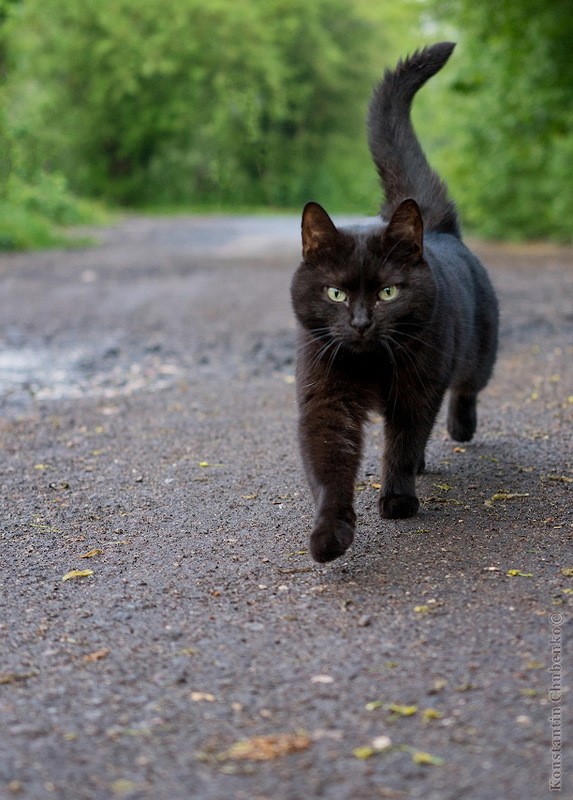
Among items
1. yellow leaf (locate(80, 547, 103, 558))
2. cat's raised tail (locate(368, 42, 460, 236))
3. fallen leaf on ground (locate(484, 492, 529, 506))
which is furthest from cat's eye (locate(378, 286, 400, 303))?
yellow leaf (locate(80, 547, 103, 558))

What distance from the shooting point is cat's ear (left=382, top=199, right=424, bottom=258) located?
12.2ft

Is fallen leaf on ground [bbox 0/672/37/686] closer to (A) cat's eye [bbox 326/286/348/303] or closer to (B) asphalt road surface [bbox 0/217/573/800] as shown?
(B) asphalt road surface [bbox 0/217/573/800]

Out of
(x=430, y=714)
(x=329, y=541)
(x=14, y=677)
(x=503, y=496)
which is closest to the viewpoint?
(x=430, y=714)

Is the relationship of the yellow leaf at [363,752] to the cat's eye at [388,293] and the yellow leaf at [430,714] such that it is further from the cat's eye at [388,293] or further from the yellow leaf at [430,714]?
the cat's eye at [388,293]

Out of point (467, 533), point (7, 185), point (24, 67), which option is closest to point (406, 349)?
point (467, 533)

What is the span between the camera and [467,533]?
378 cm

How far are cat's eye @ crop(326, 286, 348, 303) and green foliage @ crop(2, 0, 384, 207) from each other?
9661mm

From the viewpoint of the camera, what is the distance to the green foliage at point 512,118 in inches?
593

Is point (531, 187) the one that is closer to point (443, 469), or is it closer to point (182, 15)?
point (182, 15)

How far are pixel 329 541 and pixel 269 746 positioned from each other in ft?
3.29

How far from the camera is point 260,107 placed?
15742 mm

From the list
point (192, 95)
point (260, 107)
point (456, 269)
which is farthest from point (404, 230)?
point (192, 95)

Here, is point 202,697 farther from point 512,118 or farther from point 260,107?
point 512,118

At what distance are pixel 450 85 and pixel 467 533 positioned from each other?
1512 centimetres
